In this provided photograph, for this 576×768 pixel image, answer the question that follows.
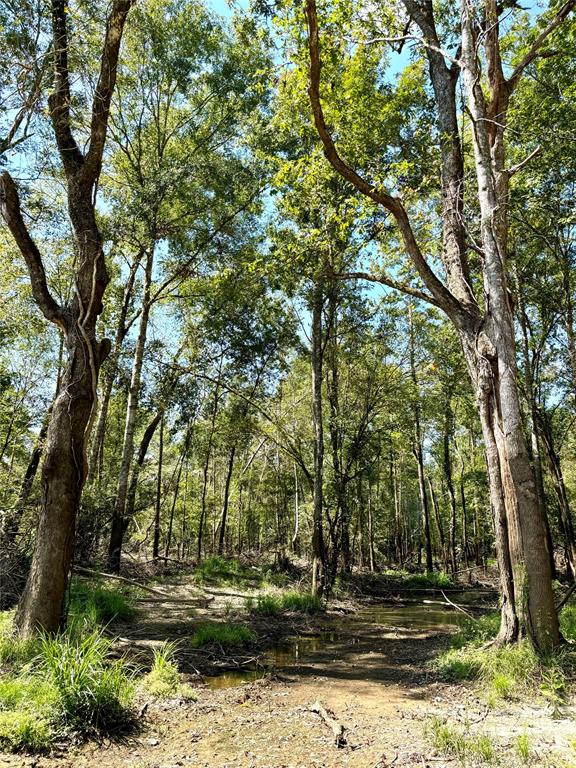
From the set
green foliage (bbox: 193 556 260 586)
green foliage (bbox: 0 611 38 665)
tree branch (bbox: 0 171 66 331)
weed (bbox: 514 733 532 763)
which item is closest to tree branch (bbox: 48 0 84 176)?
tree branch (bbox: 0 171 66 331)

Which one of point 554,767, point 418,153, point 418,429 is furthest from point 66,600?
point 418,429

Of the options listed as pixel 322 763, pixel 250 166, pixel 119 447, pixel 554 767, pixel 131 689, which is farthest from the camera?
pixel 119 447

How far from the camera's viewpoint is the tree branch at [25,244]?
244 inches

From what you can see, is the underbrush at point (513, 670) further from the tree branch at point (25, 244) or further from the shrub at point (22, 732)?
the tree branch at point (25, 244)

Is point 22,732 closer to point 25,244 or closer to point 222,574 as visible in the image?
point 25,244

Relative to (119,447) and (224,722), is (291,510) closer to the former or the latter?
(119,447)

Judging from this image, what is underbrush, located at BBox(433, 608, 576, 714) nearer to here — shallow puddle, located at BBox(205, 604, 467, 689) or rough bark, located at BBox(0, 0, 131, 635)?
shallow puddle, located at BBox(205, 604, 467, 689)

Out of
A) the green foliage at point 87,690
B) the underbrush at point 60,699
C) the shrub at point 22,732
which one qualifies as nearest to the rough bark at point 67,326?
the underbrush at point 60,699

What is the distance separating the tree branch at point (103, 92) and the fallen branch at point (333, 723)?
727cm

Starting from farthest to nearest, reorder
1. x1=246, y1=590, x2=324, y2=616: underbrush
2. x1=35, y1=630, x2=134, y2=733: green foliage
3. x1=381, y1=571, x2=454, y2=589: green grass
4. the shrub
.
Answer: x1=381, y1=571, x2=454, y2=589: green grass, x1=246, y1=590, x2=324, y2=616: underbrush, x1=35, y1=630, x2=134, y2=733: green foliage, the shrub

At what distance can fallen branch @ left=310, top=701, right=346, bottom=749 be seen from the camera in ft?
13.9

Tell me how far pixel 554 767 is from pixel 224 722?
2939 mm

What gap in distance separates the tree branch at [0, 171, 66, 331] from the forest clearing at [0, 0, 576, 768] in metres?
0.03

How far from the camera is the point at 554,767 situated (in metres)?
3.30
